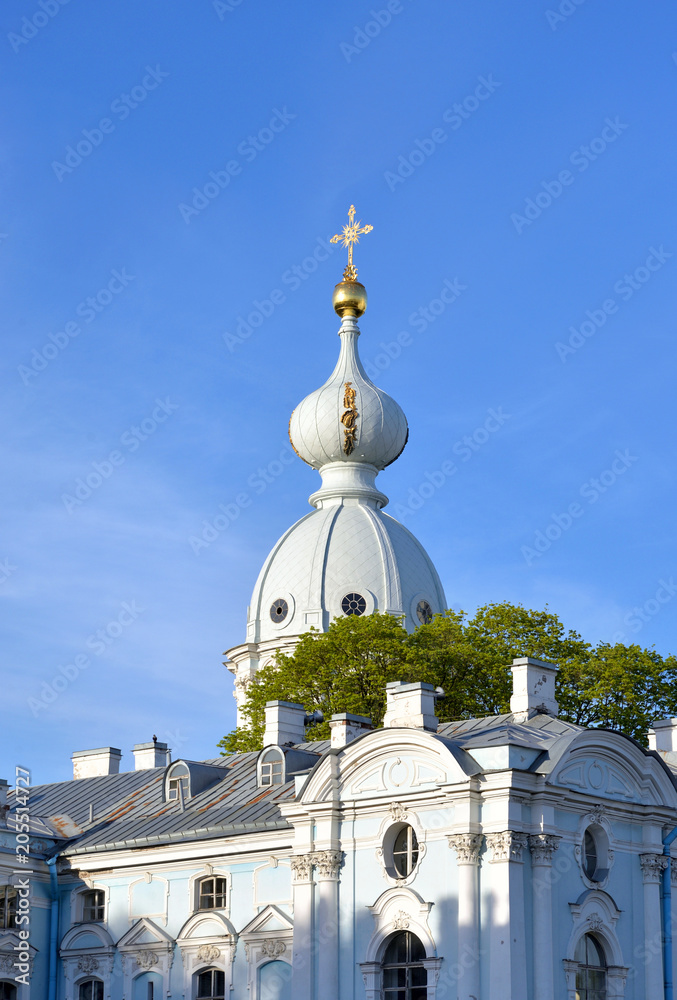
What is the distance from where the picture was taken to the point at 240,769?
42.0m

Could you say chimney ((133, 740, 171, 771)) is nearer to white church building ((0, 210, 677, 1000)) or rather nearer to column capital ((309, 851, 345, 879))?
white church building ((0, 210, 677, 1000))

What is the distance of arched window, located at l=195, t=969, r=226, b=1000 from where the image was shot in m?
37.0

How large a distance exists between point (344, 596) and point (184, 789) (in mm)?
25039

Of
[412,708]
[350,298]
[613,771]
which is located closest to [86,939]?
[412,708]

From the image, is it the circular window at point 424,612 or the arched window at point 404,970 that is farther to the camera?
the circular window at point 424,612

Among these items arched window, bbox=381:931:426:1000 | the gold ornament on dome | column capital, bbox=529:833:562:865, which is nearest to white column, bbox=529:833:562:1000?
column capital, bbox=529:833:562:865

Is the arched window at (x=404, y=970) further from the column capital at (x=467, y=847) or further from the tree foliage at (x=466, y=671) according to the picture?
the tree foliage at (x=466, y=671)

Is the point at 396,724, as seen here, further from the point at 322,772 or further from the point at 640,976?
the point at 640,976

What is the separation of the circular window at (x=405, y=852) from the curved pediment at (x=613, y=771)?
10.3ft

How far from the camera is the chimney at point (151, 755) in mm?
47469

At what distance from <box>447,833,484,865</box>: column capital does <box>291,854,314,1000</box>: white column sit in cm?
377

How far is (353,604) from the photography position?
6588 centimetres

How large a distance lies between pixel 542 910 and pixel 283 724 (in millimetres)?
11229

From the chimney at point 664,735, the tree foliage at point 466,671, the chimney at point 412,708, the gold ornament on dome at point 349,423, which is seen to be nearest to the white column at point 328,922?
the chimney at point 412,708
